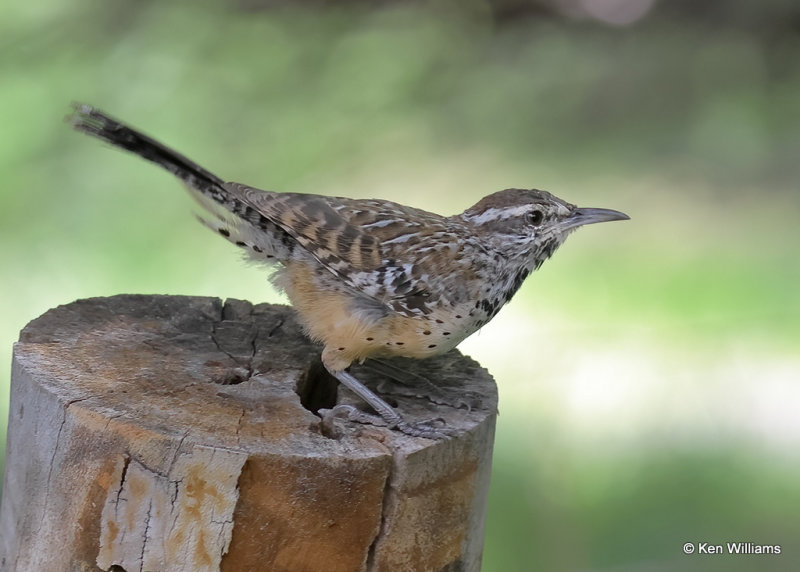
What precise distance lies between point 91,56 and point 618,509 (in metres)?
4.82

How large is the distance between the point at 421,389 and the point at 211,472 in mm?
883

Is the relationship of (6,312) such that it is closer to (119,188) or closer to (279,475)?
(119,188)

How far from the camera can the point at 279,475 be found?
2.52 meters

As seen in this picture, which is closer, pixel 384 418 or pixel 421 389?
pixel 384 418

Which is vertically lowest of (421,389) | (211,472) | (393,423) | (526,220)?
(211,472)

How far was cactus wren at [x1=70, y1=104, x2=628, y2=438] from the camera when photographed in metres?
3.11

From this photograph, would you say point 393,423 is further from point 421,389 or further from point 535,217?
point 535,217

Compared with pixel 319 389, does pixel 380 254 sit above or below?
above

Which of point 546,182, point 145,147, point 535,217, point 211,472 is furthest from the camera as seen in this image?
point 546,182

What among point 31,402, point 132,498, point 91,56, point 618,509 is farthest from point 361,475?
point 91,56

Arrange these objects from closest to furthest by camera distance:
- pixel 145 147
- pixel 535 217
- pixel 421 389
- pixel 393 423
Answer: pixel 393 423, pixel 145 147, pixel 421 389, pixel 535 217

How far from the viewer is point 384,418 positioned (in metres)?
2.85

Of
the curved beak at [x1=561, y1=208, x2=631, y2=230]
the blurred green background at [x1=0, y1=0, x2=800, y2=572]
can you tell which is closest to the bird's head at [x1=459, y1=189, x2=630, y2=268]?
the curved beak at [x1=561, y1=208, x2=631, y2=230]

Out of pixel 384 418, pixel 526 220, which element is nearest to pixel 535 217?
pixel 526 220
